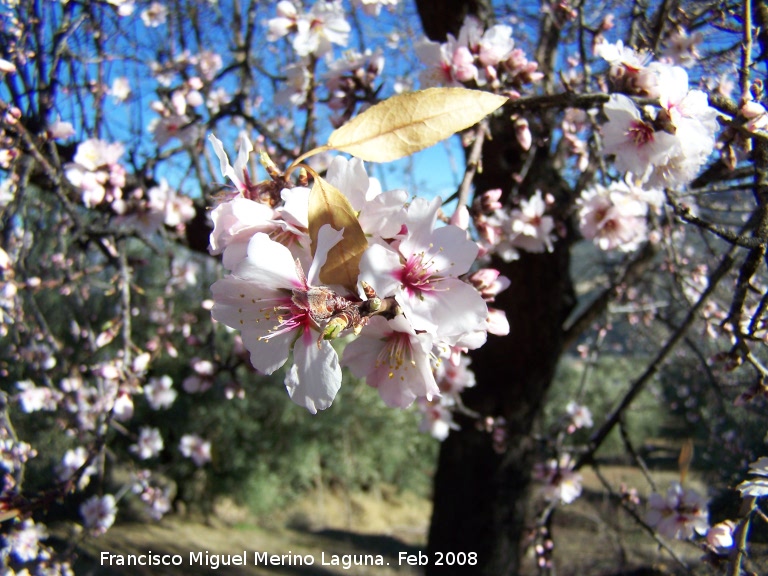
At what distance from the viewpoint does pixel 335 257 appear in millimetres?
565

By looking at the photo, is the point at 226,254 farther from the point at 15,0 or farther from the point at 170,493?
the point at 170,493

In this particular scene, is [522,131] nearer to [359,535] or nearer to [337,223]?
[337,223]

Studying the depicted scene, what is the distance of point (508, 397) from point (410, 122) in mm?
2276

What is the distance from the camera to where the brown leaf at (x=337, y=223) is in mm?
563

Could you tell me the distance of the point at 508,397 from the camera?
8.68 feet

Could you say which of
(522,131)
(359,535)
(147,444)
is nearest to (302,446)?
(359,535)

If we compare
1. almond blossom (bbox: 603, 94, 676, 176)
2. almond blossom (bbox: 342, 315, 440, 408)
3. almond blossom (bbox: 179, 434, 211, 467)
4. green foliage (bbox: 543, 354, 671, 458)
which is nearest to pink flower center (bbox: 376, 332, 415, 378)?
almond blossom (bbox: 342, 315, 440, 408)

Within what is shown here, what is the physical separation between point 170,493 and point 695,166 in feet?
20.4

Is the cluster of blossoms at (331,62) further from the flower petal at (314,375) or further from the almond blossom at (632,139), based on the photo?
the flower petal at (314,375)

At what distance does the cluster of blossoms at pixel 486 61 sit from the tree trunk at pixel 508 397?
4.49 ft

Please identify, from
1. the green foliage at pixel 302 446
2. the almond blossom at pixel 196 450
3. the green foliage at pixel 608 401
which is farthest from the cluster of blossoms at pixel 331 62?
the green foliage at pixel 608 401

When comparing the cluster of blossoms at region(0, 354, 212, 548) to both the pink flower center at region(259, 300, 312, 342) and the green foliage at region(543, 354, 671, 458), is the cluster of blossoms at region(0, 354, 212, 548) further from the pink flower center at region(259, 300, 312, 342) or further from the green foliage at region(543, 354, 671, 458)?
the green foliage at region(543, 354, 671, 458)

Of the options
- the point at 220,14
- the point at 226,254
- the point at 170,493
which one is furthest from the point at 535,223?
the point at 170,493

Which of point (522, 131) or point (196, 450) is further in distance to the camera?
point (196, 450)
